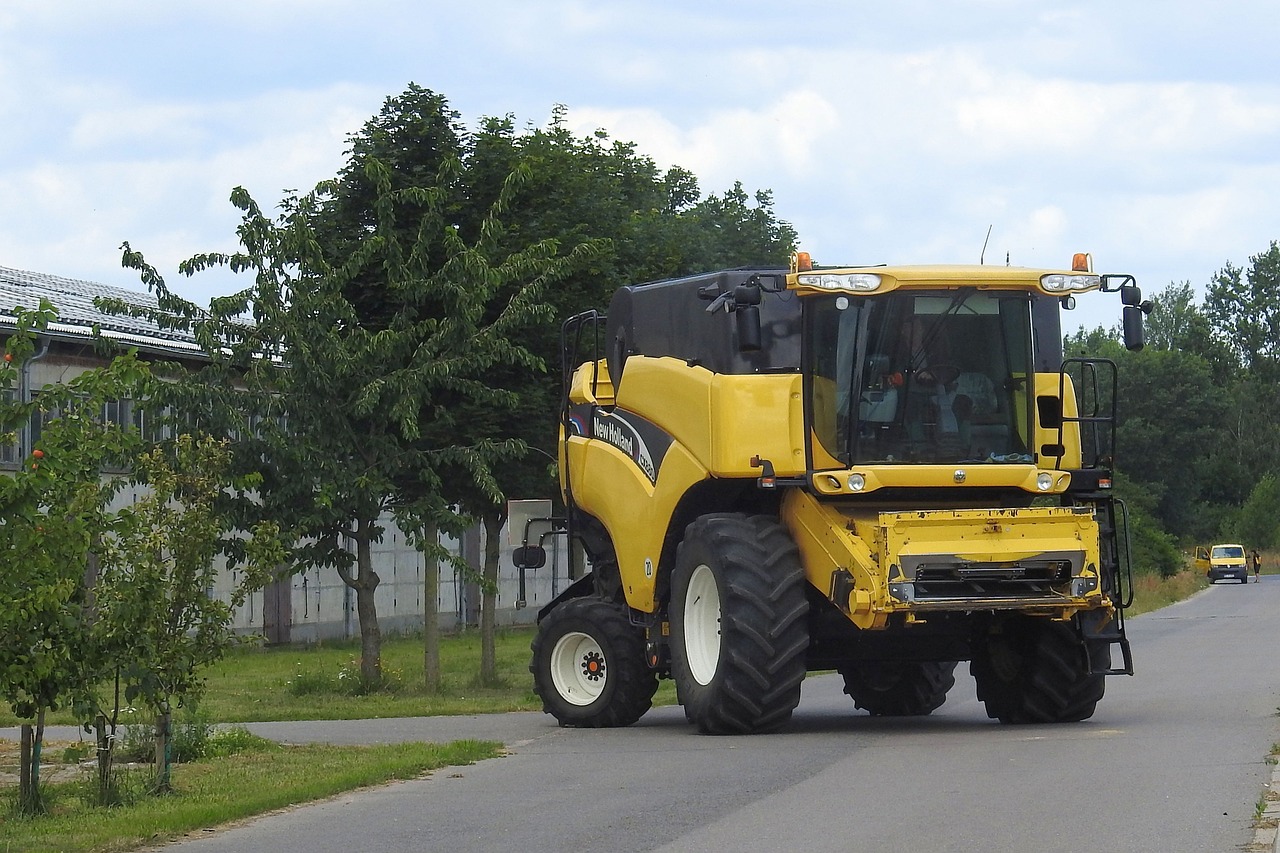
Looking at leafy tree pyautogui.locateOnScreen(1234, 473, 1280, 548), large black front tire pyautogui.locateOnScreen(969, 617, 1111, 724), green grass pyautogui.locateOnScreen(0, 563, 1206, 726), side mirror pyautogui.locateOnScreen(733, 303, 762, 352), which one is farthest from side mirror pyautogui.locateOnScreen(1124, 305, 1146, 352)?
leafy tree pyautogui.locateOnScreen(1234, 473, 1280, 548)

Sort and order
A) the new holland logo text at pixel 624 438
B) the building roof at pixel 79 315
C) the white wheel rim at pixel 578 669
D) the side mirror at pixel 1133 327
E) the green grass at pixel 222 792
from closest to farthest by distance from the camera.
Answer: the green grass at pixel 222 792 → the side mirror at pixel 1133 327 → the new holland logo text at pixel 624 438 → the white wheel rim at pixel 578 669 → the building roof at pixel 79 315

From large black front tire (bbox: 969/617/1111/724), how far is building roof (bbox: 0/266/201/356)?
50.1 feet

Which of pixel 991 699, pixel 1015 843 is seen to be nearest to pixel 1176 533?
pixel 991 699

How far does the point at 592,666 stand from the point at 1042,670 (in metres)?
4.35

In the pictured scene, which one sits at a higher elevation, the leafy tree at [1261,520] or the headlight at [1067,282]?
the leafy tree at [1261,520]

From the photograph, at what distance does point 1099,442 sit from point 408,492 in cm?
1064

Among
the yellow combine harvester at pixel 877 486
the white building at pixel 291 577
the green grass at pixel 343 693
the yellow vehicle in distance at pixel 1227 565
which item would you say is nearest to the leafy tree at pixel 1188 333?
the yellow vehicle in distance at pixel 1227 565

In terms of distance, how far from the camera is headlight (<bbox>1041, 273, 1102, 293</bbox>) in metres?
→ 16.8

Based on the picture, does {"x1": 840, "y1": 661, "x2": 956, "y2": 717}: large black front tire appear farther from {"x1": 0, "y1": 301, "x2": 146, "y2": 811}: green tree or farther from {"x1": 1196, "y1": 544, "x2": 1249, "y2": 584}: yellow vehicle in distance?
{"x1": 1196, "y1": 544, "x2": 1249, "y2": 584}: yellow vehicle in distance

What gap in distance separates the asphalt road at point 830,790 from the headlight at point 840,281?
3612mm

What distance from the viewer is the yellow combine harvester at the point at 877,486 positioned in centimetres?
1605

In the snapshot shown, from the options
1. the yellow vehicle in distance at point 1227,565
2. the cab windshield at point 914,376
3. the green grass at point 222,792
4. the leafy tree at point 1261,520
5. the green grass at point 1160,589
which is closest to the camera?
the green grass at point 222,792

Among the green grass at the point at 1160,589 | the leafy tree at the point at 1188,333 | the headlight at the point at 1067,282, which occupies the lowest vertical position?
the green grass at the point at 1160,589

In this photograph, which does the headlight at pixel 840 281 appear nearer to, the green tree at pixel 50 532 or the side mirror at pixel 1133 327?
the side mirror at pixel 1133 327
